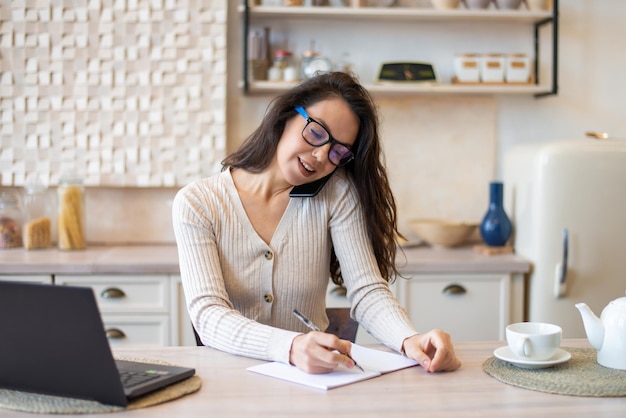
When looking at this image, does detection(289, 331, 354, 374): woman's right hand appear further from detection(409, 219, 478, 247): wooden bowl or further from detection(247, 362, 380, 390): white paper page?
detection(409, 219, 478, 247): wooden bowl

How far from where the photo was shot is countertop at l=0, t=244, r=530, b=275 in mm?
3117

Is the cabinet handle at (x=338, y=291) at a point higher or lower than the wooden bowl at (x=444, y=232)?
lower

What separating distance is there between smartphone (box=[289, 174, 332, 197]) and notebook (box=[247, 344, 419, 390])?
1.68 ft

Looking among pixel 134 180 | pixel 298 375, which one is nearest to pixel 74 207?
pixel 134 180

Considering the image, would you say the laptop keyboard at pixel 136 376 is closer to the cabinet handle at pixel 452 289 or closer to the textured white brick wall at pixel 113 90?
the cabinet handle at pixel 452 289

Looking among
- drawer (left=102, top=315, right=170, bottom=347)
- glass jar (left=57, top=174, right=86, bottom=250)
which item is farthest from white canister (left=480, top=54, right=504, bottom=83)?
glass jar (left=57, top=174, right=86, bottom=250)

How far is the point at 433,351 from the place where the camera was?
5.45ft

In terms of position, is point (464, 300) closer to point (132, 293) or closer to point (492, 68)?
point (492, 68)

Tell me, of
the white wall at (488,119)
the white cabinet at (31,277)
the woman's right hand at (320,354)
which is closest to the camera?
the woman's right hand at (320,354)

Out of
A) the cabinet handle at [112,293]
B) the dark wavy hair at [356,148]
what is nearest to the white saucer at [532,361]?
the dark wavy hair at [356,148]

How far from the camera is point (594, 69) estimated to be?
12.4ft

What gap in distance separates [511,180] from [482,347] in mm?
1934

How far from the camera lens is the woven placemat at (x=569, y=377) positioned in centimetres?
144

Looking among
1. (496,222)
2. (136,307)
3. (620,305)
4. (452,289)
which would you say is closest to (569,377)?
(620,305)
